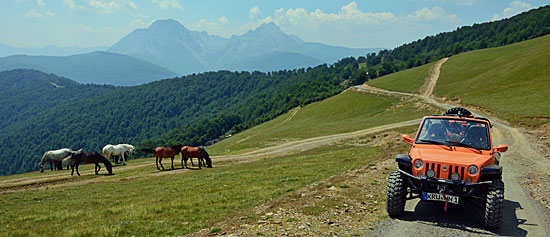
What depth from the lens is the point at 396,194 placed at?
10320 millimetres

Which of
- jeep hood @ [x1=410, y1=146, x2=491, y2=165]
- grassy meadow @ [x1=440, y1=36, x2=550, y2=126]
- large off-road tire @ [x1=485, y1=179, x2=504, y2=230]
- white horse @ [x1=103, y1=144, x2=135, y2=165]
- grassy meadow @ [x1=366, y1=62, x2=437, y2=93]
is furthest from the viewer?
grassy meadow @ [x1=366, y1=62, x2=437, y2=93]

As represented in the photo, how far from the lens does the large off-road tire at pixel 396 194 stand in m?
10.3

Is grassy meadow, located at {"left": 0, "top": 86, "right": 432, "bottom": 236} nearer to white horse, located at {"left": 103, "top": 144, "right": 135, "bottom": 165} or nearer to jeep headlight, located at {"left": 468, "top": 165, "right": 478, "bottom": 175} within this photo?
jeep headlight, located at {"left": 468, "top": 165, "right": 478, "bottom": 175}

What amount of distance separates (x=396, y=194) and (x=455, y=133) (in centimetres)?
367

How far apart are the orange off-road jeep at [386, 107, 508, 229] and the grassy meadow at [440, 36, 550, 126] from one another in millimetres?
Answer: 36631

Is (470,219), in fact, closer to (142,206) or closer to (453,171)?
(453,171)

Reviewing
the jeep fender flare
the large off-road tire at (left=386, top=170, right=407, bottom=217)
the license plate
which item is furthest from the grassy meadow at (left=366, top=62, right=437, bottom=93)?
the license plate

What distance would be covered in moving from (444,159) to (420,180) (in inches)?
39.8

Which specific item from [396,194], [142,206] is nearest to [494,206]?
[396,194]

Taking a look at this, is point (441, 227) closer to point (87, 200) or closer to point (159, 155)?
point (87, 200)

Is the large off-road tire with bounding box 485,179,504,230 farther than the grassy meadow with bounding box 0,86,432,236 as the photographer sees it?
No

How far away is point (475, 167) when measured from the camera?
949cm

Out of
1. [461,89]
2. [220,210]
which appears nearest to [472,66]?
[461,89]

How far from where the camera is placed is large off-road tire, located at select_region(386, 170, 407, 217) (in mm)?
10312
